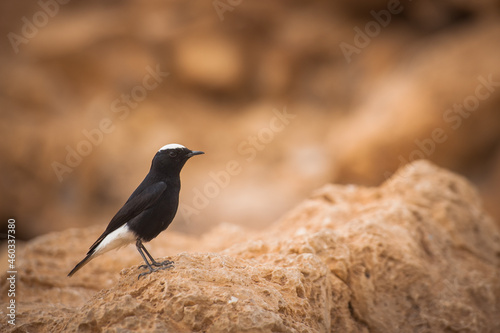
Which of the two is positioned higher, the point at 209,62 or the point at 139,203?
the point at 209,62

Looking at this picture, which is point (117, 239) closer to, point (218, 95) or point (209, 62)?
point (209, 62)

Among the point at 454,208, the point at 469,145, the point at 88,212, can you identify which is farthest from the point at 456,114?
the point at 88,212

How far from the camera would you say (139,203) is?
3.38 m

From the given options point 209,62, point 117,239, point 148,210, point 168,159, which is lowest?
point 117,239

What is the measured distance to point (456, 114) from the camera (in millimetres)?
11430

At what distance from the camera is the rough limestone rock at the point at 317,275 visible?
8.62ft

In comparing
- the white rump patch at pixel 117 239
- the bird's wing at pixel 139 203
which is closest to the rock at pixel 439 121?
the bird's wing at pixel 139 203

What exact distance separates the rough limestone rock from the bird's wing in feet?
1.46

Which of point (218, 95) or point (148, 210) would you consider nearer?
point (148, 210)

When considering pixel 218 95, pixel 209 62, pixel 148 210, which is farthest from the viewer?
pixel 218 95

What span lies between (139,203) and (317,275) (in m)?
1.39

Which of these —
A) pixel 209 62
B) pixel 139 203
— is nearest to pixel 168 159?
pixel 139 203

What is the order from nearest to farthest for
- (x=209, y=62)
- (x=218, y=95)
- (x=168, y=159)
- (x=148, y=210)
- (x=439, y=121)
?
(x=148, y=210)
(x=168, y=159)
(x=439, y=121)
(x=209, y=62)
(x=218, y=95)

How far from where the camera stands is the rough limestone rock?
103 inches
